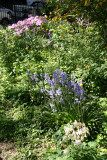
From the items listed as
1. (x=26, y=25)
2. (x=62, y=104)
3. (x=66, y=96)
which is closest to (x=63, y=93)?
(x=66, y=96)

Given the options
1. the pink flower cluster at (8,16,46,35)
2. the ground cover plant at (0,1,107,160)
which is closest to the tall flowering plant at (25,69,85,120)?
the ground cover plant at (0,1,107,160)

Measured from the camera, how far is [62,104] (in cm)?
325

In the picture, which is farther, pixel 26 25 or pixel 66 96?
pixel 26 25

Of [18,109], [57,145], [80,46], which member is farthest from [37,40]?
[57,145]

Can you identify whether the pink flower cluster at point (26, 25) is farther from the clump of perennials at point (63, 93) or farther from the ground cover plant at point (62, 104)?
the clump of perennials at point (63, 93)

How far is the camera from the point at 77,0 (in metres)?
4.60

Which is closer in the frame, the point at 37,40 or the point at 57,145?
the point at 57,145

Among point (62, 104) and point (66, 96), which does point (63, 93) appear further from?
point (62, 104)

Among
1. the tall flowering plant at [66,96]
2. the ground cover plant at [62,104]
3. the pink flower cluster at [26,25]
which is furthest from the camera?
the pink flower cluster at [26,25]

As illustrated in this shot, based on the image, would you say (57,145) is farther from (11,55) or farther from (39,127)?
(11,55)

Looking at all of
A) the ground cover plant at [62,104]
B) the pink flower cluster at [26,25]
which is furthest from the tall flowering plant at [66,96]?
the pink flower cluster at [26,25]

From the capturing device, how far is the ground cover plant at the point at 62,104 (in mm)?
2582

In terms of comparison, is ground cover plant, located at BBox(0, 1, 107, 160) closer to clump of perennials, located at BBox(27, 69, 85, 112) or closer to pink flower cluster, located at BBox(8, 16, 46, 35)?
clump of perennials, located at BBox(27, 69, 85, 112)

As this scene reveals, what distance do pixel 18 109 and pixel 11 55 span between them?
2823mm
